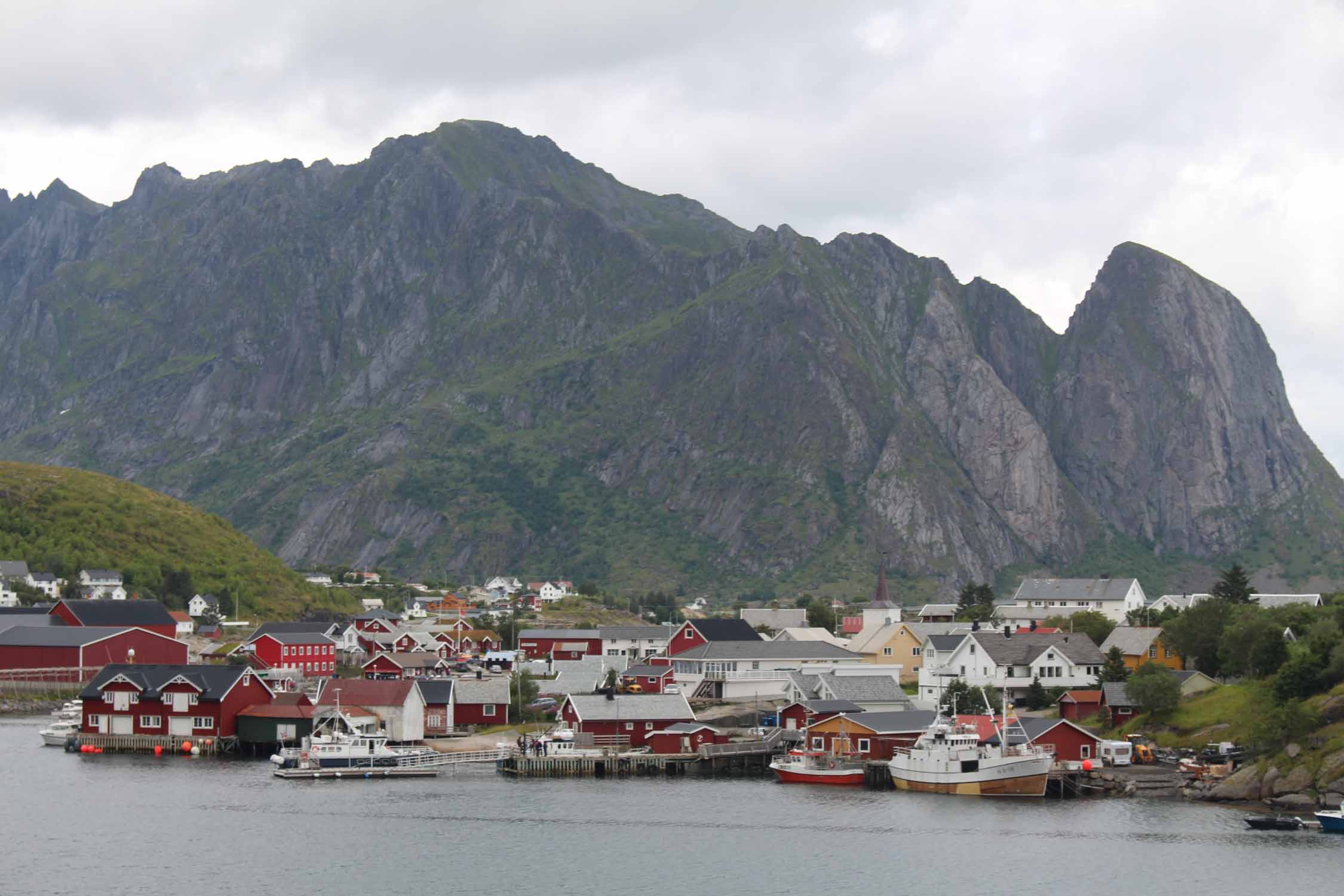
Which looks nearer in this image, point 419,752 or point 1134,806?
point 1134,806

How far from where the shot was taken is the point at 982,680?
350ft

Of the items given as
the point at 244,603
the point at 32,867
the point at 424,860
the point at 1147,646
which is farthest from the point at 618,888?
the point at 244,603

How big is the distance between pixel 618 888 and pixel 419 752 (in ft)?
109

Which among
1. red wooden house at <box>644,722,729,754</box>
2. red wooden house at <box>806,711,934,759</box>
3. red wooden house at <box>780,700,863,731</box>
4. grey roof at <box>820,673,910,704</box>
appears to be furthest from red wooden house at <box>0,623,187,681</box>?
red wooden house at <box>806,711,934,759</box>

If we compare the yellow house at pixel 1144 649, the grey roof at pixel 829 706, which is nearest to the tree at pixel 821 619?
the yellow house at pixel 1144 649

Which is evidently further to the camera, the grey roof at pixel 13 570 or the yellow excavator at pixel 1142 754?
the grey roof at pixel 13 570

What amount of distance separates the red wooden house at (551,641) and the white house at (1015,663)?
1751 inches

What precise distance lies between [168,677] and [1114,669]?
57.2m

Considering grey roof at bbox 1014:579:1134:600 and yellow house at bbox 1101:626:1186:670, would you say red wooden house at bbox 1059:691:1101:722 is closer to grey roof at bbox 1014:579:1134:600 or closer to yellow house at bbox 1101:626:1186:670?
yellow house at bbox 1101:626:1186:670

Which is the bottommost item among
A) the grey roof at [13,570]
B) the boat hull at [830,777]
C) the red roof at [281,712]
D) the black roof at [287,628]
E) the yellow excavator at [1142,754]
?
the boat hull at [830,777]

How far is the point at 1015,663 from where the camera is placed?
4208 inches

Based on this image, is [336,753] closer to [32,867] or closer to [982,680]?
[32,867]

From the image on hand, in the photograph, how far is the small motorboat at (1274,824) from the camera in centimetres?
6850

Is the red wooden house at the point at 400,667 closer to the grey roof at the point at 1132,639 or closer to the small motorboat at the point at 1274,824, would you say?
the grey roof at the point at 1132,639
